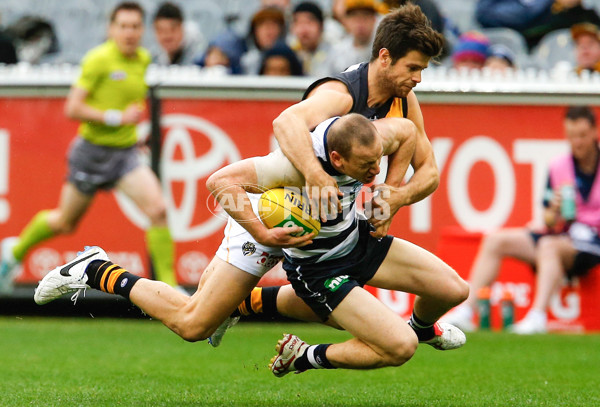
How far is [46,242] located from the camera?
10469 millimetres

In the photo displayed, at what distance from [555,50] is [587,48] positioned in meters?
1.03

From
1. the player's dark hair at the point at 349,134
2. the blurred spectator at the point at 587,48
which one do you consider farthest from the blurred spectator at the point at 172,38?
the player's dark hair at the point at 349,134

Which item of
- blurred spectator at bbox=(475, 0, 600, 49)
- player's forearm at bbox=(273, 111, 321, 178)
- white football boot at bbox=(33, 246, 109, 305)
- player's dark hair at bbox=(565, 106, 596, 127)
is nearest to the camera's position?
player's forearm at bbox=(273, 111, 321, 178)

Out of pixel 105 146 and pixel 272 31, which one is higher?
pixel 272 31

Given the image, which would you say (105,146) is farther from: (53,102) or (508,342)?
(508,342)

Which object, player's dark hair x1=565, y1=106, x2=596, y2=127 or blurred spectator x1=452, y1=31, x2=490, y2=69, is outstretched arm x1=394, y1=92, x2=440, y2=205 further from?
blurred spectator x1=452, y1=31, x2=490, y2=69

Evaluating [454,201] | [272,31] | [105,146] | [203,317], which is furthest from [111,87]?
[203,317]

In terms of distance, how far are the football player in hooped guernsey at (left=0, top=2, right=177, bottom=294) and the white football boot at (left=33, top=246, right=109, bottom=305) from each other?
3599mm

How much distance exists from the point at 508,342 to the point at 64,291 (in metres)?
4.07

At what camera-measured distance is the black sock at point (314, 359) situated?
5.62 meters

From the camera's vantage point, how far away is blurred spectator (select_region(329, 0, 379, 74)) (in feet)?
37.5

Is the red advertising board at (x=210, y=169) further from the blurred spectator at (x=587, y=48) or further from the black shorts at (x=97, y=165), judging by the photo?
the blurred spectator at (x=587, y=48)

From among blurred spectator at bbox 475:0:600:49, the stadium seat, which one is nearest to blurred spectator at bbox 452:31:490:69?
the stadium seat

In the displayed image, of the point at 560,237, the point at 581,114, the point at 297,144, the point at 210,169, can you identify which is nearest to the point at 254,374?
the point at 297,144
